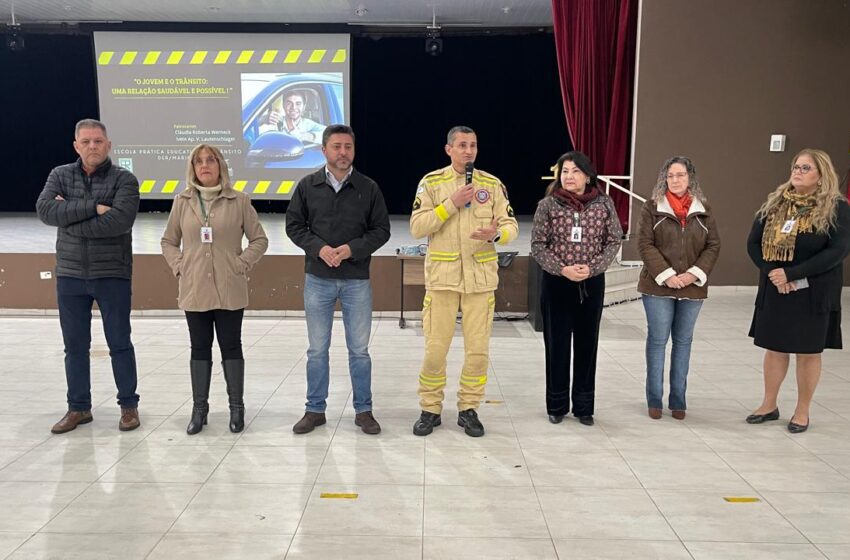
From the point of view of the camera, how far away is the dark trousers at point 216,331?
10.1 feet

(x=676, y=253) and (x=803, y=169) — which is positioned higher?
(x=803, y=169)

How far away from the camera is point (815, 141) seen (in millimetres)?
6875

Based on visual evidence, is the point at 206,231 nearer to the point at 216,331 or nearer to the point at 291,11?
the point at 216,331

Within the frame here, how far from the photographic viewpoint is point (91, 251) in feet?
9.84

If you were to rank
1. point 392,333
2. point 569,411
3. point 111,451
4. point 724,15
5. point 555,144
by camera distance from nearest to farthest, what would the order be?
point 111,451 < point 569,411 < point 392,333 < point 724,15 < point 555,144

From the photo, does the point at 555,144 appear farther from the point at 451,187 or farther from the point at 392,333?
the point at 451,187

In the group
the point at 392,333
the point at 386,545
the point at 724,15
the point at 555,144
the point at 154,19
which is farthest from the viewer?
the point at 555,144

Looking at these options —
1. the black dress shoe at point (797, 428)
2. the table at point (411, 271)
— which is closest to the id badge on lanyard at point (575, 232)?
the black dress shoe at point (797, 428)

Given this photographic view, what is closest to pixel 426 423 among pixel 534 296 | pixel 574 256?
pixel 574 256

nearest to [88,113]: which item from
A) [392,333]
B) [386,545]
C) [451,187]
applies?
[392,333]

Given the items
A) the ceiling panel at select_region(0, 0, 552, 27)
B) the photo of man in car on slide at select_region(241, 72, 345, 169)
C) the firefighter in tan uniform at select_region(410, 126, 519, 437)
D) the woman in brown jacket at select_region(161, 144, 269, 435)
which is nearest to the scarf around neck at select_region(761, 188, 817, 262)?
the firefighter in tan uniform at select_region(410, 126, 519, 437)

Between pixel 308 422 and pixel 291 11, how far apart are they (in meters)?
8.83

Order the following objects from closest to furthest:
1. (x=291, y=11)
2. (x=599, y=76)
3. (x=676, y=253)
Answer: (x=676, y=253), (x=599, y=76), (x=291, y=11)

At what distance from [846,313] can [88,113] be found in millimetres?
12984
